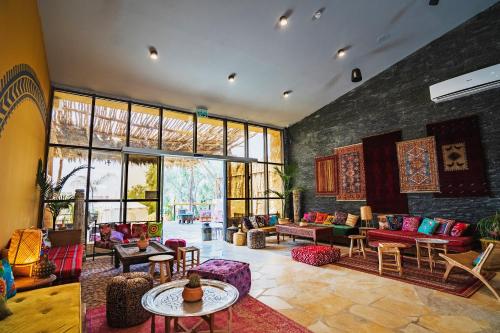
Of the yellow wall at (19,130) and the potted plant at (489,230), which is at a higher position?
the yellow wall at (19,130)

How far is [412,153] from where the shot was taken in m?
6.48

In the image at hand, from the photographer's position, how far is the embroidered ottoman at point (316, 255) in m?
5.12

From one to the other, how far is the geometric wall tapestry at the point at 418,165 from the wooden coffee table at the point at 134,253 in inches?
232

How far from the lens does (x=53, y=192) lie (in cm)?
553

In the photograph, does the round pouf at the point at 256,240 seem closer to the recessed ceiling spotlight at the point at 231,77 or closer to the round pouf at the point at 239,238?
the round pouf at the point at 239,238

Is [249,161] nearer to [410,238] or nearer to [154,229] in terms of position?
[154,229]

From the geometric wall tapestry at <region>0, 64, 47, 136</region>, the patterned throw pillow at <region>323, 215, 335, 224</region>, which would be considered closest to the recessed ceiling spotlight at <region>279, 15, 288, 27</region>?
the geometric wall tapestry at <region>0, 64, 47, 136</region>

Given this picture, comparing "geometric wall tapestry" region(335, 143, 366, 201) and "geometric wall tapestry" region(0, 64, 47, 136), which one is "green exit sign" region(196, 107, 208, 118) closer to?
"geometric wall tapestry" region(0, 64, 47, 136)

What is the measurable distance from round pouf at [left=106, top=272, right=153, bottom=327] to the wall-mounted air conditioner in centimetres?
693

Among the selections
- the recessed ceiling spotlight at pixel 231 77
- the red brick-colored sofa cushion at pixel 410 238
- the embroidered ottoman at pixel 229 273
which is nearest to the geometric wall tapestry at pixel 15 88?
the embroidered ottoman at pixel 229 273

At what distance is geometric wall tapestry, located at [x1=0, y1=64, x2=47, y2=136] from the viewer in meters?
2.76

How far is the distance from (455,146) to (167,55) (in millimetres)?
6698

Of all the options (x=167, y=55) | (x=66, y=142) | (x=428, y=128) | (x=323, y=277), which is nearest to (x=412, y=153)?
(x=428, y=128)

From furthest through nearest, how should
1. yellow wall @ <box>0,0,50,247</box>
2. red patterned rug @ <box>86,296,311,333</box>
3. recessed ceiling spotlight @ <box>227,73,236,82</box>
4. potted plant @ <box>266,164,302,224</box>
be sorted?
1. potted plant @ <box>266,164,302,224</box>
2. recessed ceiling spotlight @ <box>227,73,236,82</box>
3. yellow wall @ <box>0,0,50,247</box>
4. red patterned rug @ <box>86,296,311,333</box>
